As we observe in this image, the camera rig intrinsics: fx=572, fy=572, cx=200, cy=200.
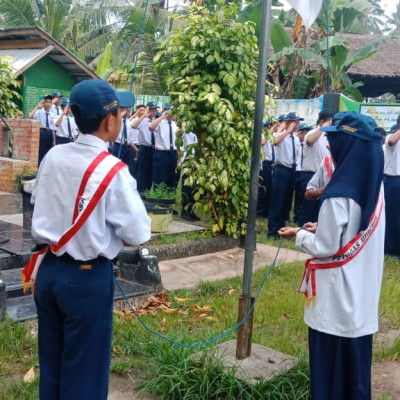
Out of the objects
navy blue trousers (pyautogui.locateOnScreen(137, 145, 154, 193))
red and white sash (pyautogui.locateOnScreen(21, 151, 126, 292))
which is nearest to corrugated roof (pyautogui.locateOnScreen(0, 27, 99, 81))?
navy blue trousers (pyautogui.locateOnScreen(137, 145, 154, 193))

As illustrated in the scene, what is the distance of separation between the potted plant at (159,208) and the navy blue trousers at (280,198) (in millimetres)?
1641

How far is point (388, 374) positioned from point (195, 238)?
3.64 m

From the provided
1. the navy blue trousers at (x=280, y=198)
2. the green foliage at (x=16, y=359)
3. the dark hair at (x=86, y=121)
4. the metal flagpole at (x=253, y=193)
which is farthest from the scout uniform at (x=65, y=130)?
the dark hair at (x=86, y=121)

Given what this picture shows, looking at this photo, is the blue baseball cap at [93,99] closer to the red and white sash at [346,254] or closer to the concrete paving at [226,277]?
the red and white sash at [346,254]

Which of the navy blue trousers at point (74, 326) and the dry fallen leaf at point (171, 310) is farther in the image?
the dry fallen leaf at point (171, 310)

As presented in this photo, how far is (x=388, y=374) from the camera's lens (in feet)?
13.6

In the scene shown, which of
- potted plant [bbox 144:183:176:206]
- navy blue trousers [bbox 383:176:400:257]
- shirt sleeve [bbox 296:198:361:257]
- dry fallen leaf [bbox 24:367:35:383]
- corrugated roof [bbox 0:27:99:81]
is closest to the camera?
shirt sleeve [bbox 296:198:361:257]

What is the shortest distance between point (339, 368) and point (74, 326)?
145cm

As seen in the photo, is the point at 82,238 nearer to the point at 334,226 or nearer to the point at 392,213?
the point at 334,226

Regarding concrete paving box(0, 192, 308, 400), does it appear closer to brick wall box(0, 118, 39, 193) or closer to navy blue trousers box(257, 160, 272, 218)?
brick wall box(0, 118, 39, 193)

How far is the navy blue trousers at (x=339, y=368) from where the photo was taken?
3.08 metres

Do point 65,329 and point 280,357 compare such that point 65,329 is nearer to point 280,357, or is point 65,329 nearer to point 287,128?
Answer: point 280,357

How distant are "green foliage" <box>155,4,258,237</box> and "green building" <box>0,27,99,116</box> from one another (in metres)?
8.21

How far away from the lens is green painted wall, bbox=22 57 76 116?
49.4 feet
